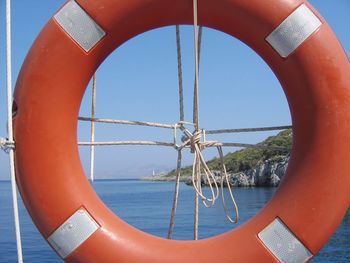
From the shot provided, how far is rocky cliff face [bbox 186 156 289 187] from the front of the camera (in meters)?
32.8

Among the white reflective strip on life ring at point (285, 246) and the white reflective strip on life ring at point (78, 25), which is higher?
the white reflective strip on life ring at point (78, 25)

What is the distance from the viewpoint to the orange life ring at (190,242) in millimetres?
1492

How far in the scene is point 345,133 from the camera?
58.6 inches

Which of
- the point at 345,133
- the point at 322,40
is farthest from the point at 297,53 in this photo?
the point at 345,133

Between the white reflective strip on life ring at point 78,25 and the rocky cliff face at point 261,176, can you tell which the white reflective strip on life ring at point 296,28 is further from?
the rocky cliff face at point 261,176

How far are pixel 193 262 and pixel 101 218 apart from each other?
327mm

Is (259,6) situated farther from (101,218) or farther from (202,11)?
(101,218)

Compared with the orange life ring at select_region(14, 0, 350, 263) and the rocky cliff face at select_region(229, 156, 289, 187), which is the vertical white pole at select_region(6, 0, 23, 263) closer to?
the orange life ring at select_region(14, 0, 350, 263)

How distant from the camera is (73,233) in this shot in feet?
4.90

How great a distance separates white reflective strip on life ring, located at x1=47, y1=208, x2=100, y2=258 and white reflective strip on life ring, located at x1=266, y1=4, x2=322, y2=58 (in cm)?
85

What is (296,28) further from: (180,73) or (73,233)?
(73,233)

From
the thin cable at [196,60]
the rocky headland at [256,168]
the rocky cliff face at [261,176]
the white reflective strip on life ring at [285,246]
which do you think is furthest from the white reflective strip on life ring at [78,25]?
the rocky cliff face at [261,176]

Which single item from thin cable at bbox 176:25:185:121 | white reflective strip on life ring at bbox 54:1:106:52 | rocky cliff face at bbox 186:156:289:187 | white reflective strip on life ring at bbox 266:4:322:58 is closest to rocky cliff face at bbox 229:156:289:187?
rocky cliff face at bbox 186:156:289:187

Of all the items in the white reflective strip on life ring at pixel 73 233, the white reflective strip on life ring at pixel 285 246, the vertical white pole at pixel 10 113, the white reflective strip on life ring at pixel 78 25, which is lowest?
the white reflective strip on life ring at pixel 285 246
